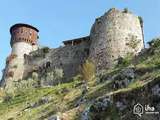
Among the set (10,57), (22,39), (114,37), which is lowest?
(10,57)

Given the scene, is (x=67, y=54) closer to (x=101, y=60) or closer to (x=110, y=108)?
(x=101, y=60)

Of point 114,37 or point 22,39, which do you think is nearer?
point 114,37

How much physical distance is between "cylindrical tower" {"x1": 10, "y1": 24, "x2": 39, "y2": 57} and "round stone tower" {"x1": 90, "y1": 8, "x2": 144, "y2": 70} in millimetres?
12725

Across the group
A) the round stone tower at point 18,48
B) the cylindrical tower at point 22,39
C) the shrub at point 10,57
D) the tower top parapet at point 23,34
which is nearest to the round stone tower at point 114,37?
the round stone tower at point 18,48

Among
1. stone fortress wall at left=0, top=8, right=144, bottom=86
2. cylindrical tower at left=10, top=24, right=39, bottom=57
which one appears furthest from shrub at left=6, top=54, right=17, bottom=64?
stone fortress wall at left=0, top=8, right=144, bottom=86

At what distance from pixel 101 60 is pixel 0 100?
12.8 meters

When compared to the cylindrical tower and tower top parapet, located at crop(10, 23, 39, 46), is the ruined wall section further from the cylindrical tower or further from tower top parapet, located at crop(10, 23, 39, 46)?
tower top parapet, located at crop(10, 23, 39, 46)

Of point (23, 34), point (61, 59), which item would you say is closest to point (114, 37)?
point (61, 59)

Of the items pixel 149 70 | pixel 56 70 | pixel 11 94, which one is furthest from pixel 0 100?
pixel 149 70

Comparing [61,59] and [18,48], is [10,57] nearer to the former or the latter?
[18,48]

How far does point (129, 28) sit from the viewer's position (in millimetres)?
54344

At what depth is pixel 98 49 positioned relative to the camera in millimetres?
53562

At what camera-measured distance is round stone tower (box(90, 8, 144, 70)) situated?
2057 inches

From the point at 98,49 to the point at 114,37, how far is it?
2561 millimetres
